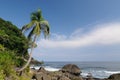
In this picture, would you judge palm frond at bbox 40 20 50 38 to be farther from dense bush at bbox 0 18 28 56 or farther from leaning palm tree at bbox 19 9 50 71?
dense bush at bbox 0 18 28 56

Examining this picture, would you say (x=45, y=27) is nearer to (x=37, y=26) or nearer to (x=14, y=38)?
(x=37, y=26)

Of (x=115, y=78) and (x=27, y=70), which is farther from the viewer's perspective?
(x=115, y=78)

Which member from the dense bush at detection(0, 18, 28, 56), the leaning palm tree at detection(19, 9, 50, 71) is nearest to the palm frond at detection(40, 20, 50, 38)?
the leaning palm tree at detection(19, 9, 50, 71)

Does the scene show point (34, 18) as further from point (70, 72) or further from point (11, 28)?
point (70, 72)

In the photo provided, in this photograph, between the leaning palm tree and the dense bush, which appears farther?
the dense bush

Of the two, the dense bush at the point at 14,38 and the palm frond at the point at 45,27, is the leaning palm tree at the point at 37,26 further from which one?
the dense bush at the point at 14,38

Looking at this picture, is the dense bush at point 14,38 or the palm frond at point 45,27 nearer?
the palm frond at point 45,27

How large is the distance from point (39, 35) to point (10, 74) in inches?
386

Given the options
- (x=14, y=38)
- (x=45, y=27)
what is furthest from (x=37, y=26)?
(x=14, y=38)

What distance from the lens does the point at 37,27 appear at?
26.0 m

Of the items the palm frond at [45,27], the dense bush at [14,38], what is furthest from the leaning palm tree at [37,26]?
the dense bush at [14,38]

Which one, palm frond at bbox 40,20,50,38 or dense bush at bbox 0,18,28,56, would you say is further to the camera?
dense bush at bbox 0,18,28,56

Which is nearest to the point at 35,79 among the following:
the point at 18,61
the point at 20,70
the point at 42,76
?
the point at 42,76

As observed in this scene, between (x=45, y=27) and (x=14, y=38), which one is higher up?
(x=14, y=38)
